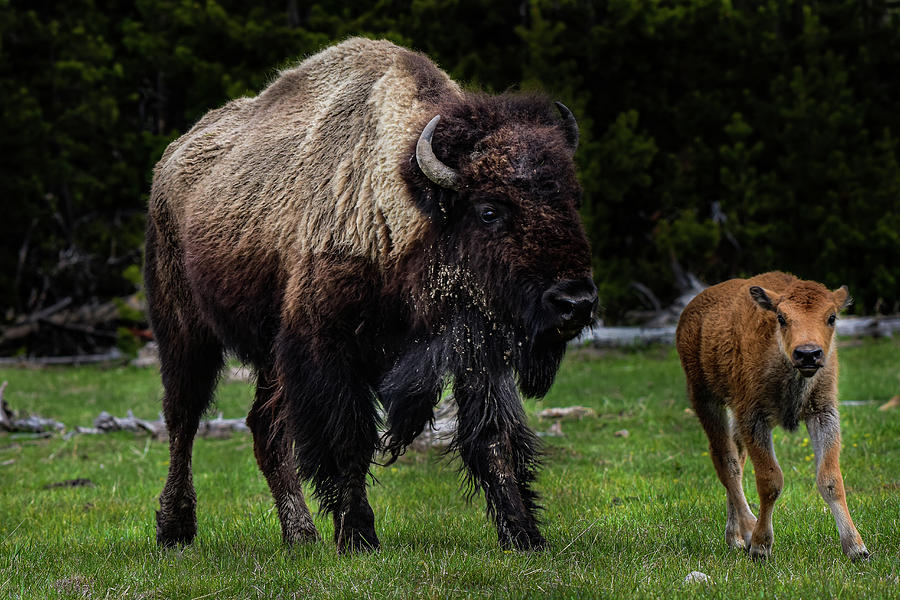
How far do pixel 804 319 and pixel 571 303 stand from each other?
1214 mm

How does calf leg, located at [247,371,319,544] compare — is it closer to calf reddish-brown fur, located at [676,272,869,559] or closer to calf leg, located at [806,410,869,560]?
calf reddish-brown fur, located at [676,272,869,559]

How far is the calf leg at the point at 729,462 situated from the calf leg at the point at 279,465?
8.36ft

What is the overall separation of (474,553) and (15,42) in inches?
809

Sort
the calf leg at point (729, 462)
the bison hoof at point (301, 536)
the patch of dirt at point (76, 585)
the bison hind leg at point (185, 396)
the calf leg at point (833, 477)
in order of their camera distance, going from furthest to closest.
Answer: the bison hind leg at point (185, 396), the bison hoof at point (301, 536), the calf leg at point (729, 462), the calf leg at point (833, 477), the patch of dirt at point (76, 585)

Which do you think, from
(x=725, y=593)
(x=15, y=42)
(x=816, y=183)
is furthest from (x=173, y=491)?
(x=15, y=42)

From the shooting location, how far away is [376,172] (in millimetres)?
5531

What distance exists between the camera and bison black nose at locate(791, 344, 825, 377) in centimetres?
461

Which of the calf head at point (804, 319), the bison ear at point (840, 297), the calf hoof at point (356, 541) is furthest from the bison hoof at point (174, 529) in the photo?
the bison ear at point (840, 297)

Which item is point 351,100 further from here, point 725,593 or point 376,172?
point 725,593

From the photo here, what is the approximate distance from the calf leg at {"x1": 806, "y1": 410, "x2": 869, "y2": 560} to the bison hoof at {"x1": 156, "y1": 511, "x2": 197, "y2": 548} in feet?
12.8

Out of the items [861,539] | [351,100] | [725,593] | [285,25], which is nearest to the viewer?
[725,593]

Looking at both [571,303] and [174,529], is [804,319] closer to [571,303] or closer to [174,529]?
[571,303]

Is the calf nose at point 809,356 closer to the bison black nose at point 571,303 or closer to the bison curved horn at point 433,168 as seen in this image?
the bison black nose at point 571,303

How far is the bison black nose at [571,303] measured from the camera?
15.2 ft
